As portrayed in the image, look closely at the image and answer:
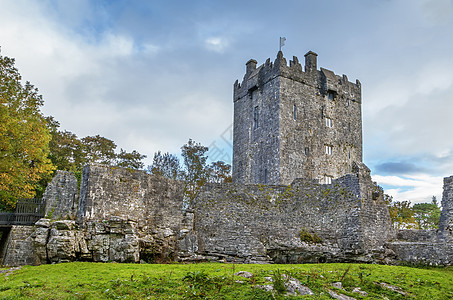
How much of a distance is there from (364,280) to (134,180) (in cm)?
1256

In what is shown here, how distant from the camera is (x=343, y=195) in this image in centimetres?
2400

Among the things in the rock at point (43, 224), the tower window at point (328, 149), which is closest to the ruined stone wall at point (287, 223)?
the rock at point (43, 224)

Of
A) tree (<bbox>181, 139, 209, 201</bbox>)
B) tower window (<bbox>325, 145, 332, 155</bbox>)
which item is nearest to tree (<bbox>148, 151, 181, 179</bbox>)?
tree (<bbox>181, 139, 209, 201</bbox>)

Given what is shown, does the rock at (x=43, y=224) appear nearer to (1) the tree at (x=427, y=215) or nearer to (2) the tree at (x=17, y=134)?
(2) the tree at (x=17, y=134)

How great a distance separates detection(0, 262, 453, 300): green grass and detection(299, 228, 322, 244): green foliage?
5905mm

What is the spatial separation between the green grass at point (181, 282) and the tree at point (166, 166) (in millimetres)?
Answer: 26893

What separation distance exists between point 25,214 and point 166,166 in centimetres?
2335

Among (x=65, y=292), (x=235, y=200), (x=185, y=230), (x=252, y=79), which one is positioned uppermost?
(x=252, y=79)

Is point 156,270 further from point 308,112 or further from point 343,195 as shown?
point 308,112

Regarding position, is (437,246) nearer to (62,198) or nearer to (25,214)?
(62,198)

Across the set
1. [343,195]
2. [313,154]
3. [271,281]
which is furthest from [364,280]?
[313,154]

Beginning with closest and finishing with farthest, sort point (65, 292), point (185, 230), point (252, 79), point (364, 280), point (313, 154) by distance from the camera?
point (65, 292) < point (364, 280) < point (185, 230) < point (313, 154) < point (252, 79)

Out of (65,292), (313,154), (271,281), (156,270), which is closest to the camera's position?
(65,292)

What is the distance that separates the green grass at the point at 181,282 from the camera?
12.3 meters
